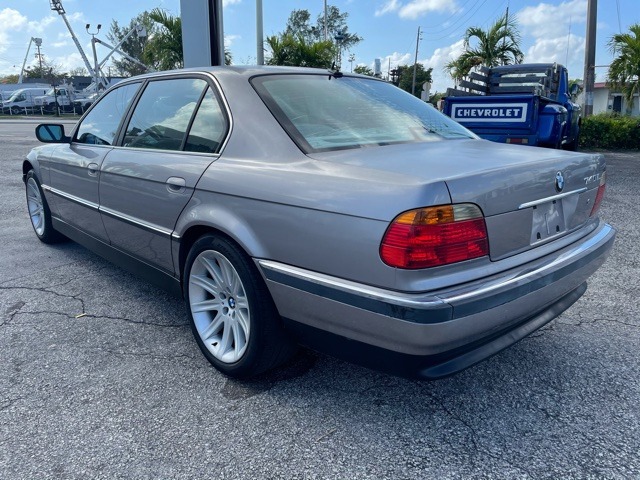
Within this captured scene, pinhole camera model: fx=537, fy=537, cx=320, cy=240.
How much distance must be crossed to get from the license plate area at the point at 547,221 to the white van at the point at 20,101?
48360 millimetres

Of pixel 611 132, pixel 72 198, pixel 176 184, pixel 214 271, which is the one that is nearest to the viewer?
pixel 214 271

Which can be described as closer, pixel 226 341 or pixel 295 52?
pixel 226 341

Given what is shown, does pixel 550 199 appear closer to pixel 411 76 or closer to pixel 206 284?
pixel 206 284

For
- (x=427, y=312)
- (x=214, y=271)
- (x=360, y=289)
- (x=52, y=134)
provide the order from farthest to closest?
1. (x=52, y=134)
2. (x=214, y=271)
3. (x=360, y=289)
4. (x=427, y=312)

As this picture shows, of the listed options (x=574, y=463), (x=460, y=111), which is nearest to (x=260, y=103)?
(x=574, y=463)

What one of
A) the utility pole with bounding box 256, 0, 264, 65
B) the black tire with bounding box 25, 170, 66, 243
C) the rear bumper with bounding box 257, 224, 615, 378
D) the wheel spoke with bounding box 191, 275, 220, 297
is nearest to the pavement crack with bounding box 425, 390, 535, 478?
the rear bumper with bounding box 257, 224, 615, 378

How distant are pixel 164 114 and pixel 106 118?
952 mm

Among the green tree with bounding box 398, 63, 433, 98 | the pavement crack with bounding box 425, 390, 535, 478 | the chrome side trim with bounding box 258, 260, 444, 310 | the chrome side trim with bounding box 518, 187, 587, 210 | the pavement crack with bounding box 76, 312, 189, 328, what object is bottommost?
the pavement crack with bounding box 425, 390, 535, 478

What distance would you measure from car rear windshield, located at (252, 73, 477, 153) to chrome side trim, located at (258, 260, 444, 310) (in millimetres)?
562

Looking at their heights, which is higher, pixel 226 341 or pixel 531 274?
pixel 531 274

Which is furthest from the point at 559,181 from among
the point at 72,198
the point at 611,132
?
the point at 611,132

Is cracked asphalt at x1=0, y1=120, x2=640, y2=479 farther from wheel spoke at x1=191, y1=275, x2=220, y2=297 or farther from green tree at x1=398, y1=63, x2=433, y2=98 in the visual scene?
green tree at x1=398, y1=63, x2=433, y2=98

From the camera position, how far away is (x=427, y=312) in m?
1.93

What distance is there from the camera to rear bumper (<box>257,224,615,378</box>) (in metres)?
1.97
